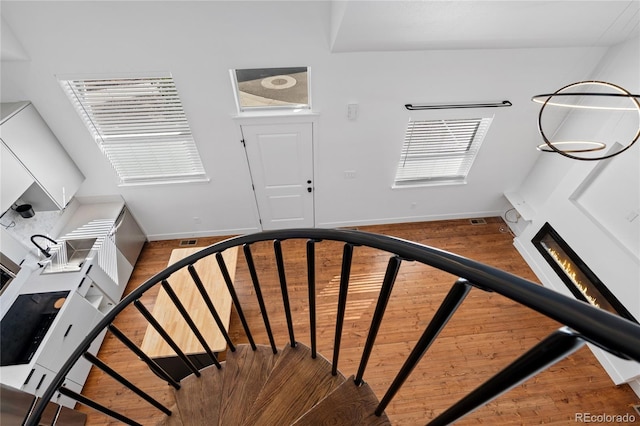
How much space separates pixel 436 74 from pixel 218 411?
3409mm

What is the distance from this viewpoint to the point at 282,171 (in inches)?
148

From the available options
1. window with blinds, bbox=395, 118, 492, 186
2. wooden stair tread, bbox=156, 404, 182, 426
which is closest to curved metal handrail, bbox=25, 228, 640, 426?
wooden stair tread, bbox=156, 404, 182, 426

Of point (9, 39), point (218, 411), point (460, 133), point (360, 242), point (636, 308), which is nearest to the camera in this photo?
point (360, 242)

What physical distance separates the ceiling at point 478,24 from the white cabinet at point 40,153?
2990 mm

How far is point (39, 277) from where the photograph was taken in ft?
9.63

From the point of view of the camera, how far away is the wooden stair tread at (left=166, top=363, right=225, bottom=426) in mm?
1465

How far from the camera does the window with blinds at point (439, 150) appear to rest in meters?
3.63

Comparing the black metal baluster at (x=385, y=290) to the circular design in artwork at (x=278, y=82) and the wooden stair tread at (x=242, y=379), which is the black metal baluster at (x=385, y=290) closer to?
the wooden stair tread at (x=242, y=379)

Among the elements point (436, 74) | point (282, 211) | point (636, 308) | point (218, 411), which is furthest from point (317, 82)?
point (636, 308)

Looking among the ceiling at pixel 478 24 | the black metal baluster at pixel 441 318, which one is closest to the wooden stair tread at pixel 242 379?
the black metal baluster at pixel 441 318

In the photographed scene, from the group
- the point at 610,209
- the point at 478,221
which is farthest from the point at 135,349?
the point at 478,221

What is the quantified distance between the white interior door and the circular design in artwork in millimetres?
402

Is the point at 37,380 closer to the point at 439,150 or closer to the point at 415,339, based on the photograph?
the point at 415,339

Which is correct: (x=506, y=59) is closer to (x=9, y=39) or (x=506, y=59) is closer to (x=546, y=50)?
(x=546, y=50)
